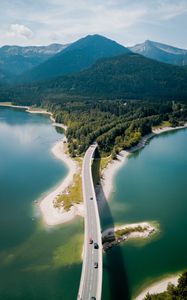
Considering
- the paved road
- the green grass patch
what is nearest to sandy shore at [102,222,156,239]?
the paved road

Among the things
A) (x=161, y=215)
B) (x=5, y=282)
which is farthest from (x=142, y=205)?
(x=5, y=282)

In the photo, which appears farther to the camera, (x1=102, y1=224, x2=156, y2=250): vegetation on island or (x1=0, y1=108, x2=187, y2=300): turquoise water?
(x1=102, y1=224, x2=156, y2=250): vegetation on island

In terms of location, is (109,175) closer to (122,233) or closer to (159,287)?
(122,233)

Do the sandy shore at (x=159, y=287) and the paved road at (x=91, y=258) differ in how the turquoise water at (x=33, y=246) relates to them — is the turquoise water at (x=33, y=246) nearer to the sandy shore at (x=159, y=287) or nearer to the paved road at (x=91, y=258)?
the paved road at (x=91, y=258)

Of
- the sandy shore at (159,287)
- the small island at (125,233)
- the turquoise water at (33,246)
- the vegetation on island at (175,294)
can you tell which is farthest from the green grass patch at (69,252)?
the vegetation on island at (175,294)

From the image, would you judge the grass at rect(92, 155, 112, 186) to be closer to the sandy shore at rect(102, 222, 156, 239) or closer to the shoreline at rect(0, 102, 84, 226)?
the shoreline at rect(0, 102, 84, 226)

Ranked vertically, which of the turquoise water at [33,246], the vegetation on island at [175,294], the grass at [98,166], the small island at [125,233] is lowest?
the turquoise water at [33,246]

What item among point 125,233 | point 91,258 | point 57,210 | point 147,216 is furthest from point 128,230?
point 57,210
